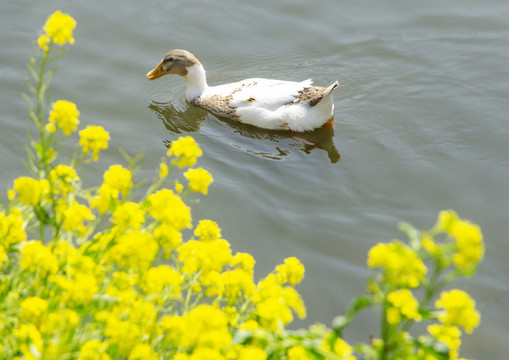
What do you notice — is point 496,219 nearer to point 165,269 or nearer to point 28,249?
point 165,269

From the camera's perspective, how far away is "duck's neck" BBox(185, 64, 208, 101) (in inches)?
253

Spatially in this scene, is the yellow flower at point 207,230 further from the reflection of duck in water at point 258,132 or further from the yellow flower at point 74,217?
the reflection of duck in water at point 258,132

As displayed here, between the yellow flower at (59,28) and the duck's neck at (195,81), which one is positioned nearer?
the yellow flower at (59,28)

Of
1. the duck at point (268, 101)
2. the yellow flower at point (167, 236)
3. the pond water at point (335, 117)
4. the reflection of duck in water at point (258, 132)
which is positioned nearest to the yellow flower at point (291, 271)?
the yellow flower at point (167, 236)

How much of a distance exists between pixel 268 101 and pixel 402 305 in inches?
165

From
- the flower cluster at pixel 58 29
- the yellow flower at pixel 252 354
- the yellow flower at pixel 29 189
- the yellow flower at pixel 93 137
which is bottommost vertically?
the yellow flower at pixel 252 354

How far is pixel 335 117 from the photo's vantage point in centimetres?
612

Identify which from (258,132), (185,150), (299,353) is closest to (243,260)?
(185,150)

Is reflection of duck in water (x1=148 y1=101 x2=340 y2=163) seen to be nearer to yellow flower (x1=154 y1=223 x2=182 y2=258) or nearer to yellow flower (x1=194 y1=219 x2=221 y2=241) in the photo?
yellow flower (x1=194 y1=219 x2=221 y2=241)

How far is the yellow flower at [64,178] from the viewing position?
100 inches

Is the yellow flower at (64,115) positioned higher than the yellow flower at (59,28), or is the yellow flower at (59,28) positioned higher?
the yellow flower at (59,28)

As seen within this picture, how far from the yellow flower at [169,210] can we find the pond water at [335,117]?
69.5 inches

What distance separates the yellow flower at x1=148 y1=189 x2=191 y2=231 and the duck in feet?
11.3

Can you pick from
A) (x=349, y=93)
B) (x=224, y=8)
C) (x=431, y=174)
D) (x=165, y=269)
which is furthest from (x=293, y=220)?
(x=224, y=8)
